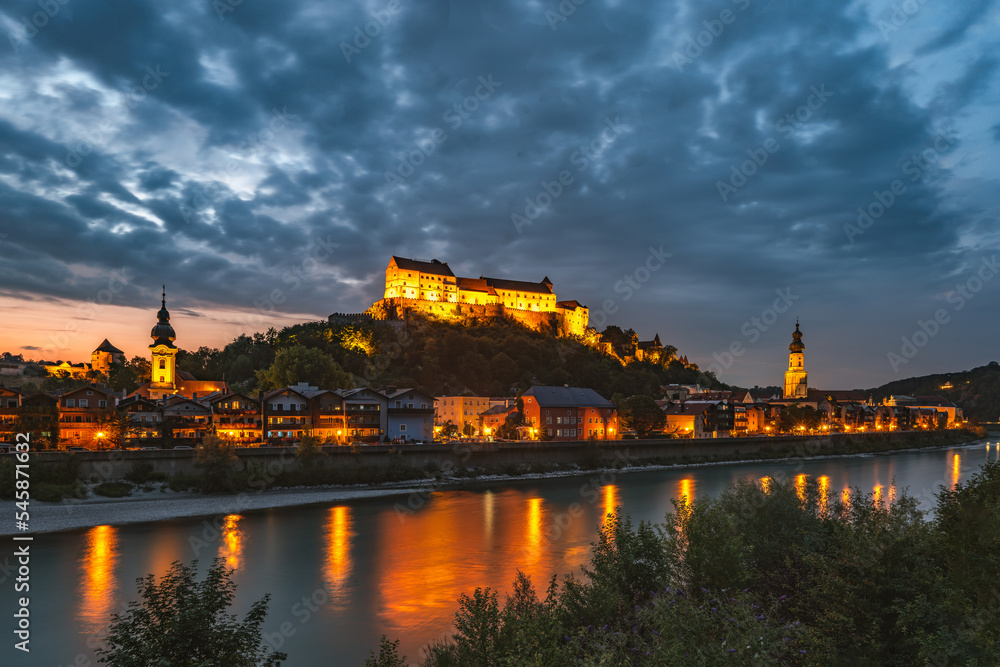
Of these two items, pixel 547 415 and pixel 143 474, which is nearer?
pixel 143 474

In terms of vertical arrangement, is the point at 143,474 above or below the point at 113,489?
above

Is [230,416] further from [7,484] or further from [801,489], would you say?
[801,489]

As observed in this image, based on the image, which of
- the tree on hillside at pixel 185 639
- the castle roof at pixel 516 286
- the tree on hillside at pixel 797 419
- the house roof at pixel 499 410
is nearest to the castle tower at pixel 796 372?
the tree on hillside at pixel 797 419

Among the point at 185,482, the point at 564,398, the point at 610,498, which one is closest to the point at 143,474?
the point at 185,482

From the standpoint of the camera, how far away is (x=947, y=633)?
676cm

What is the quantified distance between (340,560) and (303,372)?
38912 mm

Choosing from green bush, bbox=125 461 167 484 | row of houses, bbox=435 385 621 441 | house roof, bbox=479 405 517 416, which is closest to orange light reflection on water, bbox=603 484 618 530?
row of houses, bbox=435 385 621 441

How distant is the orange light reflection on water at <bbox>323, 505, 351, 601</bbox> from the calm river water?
0.06 m

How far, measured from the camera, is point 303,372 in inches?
2231

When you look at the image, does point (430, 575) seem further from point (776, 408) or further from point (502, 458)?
point (776, 408)

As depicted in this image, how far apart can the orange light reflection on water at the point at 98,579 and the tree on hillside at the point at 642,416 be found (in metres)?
44.9

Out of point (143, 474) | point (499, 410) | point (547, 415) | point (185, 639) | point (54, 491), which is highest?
point (185, 639)

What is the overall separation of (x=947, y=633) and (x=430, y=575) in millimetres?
14352

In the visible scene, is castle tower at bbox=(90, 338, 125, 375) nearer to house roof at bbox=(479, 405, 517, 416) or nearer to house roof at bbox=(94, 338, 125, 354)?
house roof at bbox=(94, 338, 125, 354)
